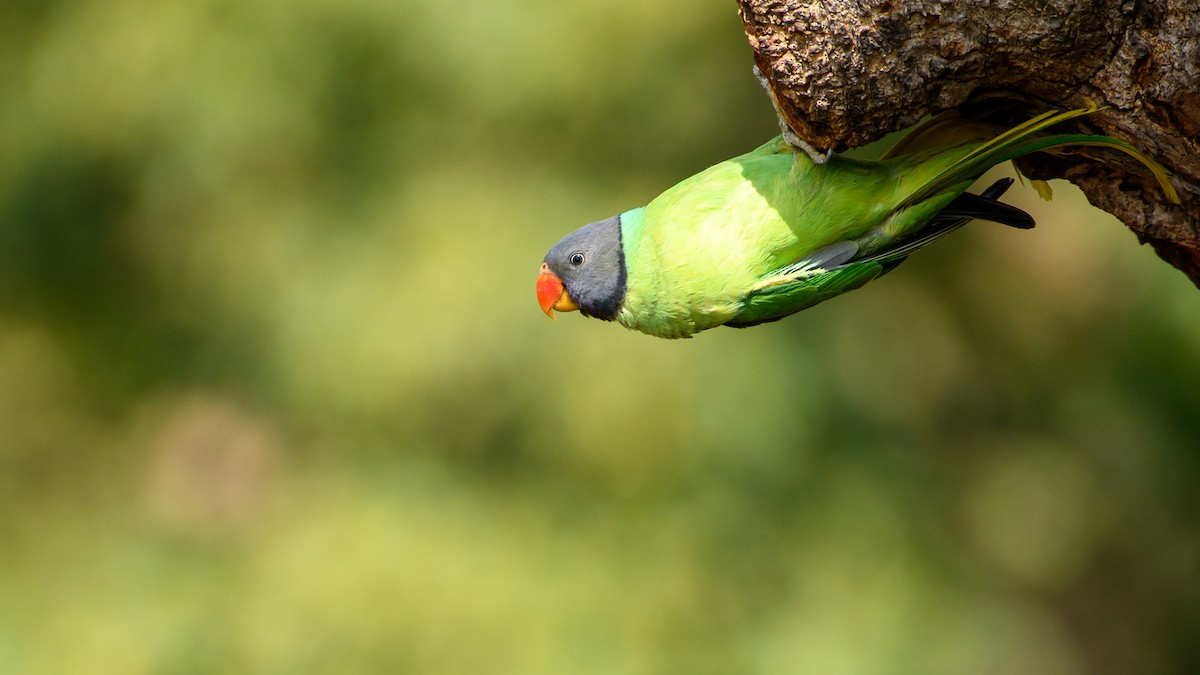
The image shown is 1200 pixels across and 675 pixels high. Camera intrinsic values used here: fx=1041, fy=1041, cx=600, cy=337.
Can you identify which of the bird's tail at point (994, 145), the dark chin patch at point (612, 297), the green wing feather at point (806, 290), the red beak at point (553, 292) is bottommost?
the green wing feather at point (806, 290)

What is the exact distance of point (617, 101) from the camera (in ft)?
19.0

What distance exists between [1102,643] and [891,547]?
5.39 feet

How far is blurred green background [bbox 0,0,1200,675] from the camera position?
559 cm

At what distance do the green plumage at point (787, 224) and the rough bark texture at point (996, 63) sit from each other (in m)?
0.17

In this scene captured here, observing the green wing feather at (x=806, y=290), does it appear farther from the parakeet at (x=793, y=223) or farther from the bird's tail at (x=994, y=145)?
the bird's tail at (x=994, y=145)

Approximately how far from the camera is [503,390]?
5598 mm

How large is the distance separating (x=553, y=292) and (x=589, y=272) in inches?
7.2

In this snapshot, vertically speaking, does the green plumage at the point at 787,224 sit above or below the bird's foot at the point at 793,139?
below

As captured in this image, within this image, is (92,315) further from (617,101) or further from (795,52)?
(795,52)

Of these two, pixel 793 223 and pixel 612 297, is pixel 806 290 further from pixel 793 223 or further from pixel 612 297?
pixel 612 297

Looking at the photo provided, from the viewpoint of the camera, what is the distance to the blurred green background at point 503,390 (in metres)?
5.59

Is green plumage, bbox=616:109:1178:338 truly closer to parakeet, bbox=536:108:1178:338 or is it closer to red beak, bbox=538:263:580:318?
parakeet, bbox=536:108:1178:338

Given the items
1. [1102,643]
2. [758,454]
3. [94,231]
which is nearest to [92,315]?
[94,231]

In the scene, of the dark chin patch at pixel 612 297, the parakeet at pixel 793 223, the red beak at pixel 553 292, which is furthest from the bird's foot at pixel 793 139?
the red beak at pixel 553 292
